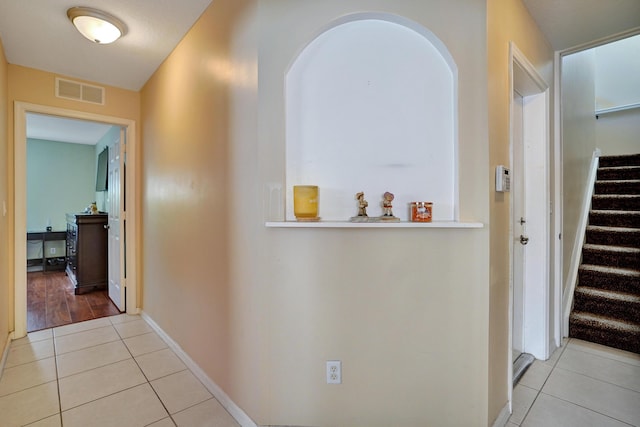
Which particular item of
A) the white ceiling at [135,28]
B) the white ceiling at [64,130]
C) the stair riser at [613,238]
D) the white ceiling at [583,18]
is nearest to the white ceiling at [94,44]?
the white ceiling at [135,28]

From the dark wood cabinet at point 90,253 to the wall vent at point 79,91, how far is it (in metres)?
1.65

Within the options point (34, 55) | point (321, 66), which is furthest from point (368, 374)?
point (34, 55)

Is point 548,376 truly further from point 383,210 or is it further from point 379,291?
point 383,210

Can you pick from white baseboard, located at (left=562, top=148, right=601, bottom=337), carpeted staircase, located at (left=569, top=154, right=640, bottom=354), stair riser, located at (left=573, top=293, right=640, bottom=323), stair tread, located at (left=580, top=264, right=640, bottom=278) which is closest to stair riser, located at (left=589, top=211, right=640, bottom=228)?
carpeted staircase, located at (left=569, top=154, right=640, bottom=354)

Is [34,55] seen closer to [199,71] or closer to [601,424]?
[199,71]

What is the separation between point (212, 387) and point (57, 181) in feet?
19.0

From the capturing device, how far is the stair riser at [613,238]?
288 cm

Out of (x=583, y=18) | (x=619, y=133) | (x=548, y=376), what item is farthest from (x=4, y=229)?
(x=619, y=133)

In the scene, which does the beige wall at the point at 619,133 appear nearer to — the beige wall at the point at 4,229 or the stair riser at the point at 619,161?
the stair riser at the point at 619,161

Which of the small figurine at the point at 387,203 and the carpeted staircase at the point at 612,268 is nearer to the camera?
the small figurine at the point at 387,203

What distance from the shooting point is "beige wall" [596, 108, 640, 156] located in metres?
4.02

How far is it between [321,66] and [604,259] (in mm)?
3297

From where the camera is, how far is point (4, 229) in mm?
2391

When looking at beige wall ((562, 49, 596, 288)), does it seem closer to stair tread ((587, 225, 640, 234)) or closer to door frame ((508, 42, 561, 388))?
stair tread ((587, 225, 640, 234))
